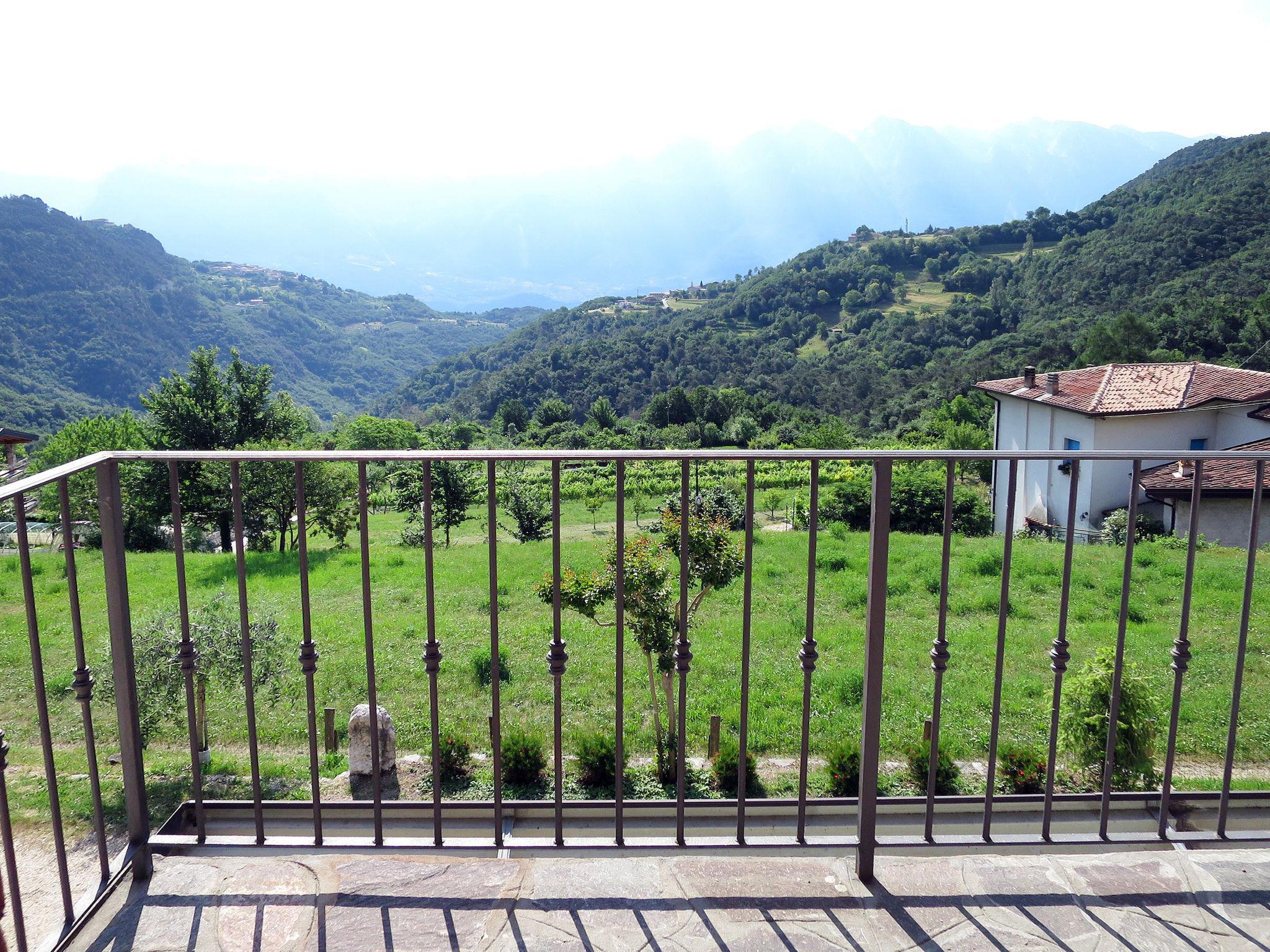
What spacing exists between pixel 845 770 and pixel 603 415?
4643 cm

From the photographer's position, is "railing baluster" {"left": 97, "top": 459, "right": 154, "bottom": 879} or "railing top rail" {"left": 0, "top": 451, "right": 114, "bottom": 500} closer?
"railing top rail" {"left": 0, "top": 451, "right": 114, "bottom": 500}

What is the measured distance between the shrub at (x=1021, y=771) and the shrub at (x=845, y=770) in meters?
0.82

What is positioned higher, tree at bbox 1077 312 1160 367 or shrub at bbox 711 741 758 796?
tree at bbox 1077 312 1160 367

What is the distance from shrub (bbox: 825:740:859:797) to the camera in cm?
401

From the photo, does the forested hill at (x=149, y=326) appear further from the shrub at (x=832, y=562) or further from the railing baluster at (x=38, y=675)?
the railing baluster at (x=38, y=675)

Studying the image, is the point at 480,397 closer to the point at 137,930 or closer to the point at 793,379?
the point at 793,379

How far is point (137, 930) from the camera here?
5.09ft

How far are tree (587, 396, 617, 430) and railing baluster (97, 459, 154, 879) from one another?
47133 mm

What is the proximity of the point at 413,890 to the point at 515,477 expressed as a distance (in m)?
16.9

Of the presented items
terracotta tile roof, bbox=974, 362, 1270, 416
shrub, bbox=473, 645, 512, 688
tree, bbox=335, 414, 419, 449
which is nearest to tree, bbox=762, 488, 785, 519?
terracotta tile roof, bbox=974, 362, 1270, 416

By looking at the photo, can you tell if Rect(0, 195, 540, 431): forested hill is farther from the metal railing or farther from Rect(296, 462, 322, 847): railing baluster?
Rect(296, 462, 322, 847): railing baluster

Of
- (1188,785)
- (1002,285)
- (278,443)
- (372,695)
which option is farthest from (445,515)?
(1002,285)

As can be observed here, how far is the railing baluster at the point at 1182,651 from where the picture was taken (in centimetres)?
167

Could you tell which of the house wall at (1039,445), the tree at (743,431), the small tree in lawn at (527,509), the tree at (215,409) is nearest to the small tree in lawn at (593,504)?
the small tree in lawn at (527,509)
